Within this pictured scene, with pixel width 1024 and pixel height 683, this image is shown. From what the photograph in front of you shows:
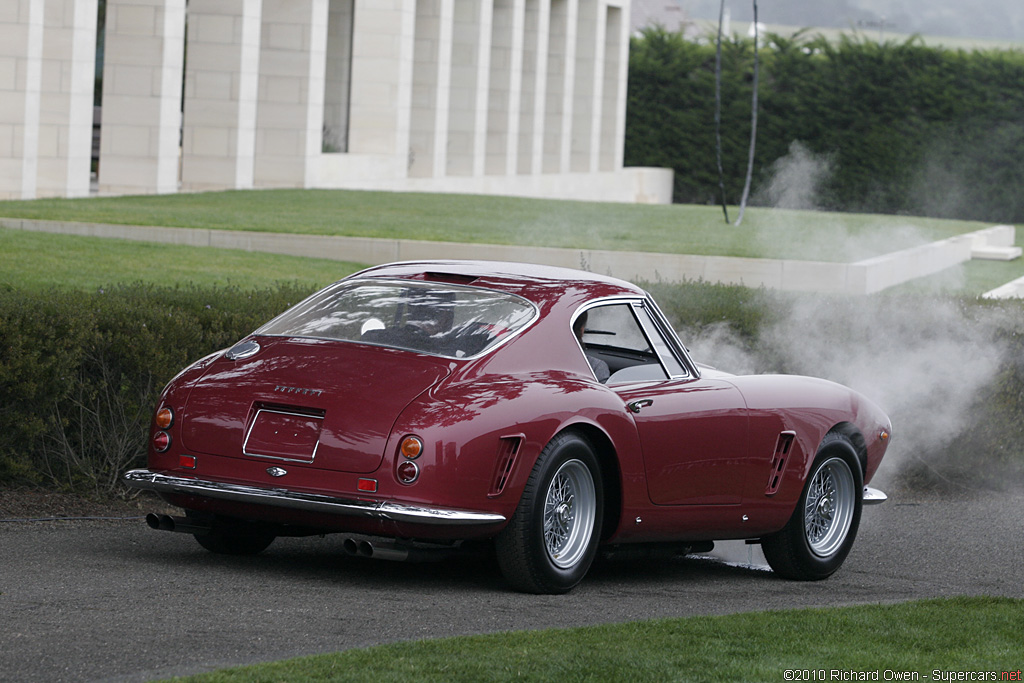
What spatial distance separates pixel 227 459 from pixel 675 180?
47016 mm

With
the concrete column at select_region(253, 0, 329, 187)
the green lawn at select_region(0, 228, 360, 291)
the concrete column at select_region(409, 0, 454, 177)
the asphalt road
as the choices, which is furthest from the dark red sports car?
the concrete column at select_region(409, 0, 454, 177)

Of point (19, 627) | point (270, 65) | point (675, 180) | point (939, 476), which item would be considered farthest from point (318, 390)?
point (675, 180)

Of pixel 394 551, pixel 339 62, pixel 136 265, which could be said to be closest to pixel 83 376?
pixel 394 551

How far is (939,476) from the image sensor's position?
11.0 m

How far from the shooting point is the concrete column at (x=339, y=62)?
40500 millimetres

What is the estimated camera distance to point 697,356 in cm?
1134

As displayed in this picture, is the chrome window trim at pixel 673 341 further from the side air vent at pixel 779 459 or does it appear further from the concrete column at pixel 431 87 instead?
the concrete column at pixel 431 87

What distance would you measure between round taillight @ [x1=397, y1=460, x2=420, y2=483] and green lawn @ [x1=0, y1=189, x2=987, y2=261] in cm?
1376

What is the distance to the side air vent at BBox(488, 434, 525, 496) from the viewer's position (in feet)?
19.5

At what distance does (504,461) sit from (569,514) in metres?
0.55

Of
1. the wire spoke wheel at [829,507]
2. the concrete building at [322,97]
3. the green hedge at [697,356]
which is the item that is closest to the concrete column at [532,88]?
the concrete building at [322,97]

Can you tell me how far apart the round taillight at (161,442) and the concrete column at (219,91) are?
23.8m

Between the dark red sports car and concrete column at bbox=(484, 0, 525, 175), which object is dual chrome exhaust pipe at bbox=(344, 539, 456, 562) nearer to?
the dark red sports car

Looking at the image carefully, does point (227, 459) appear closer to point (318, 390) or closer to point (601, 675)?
point (318, 390)
